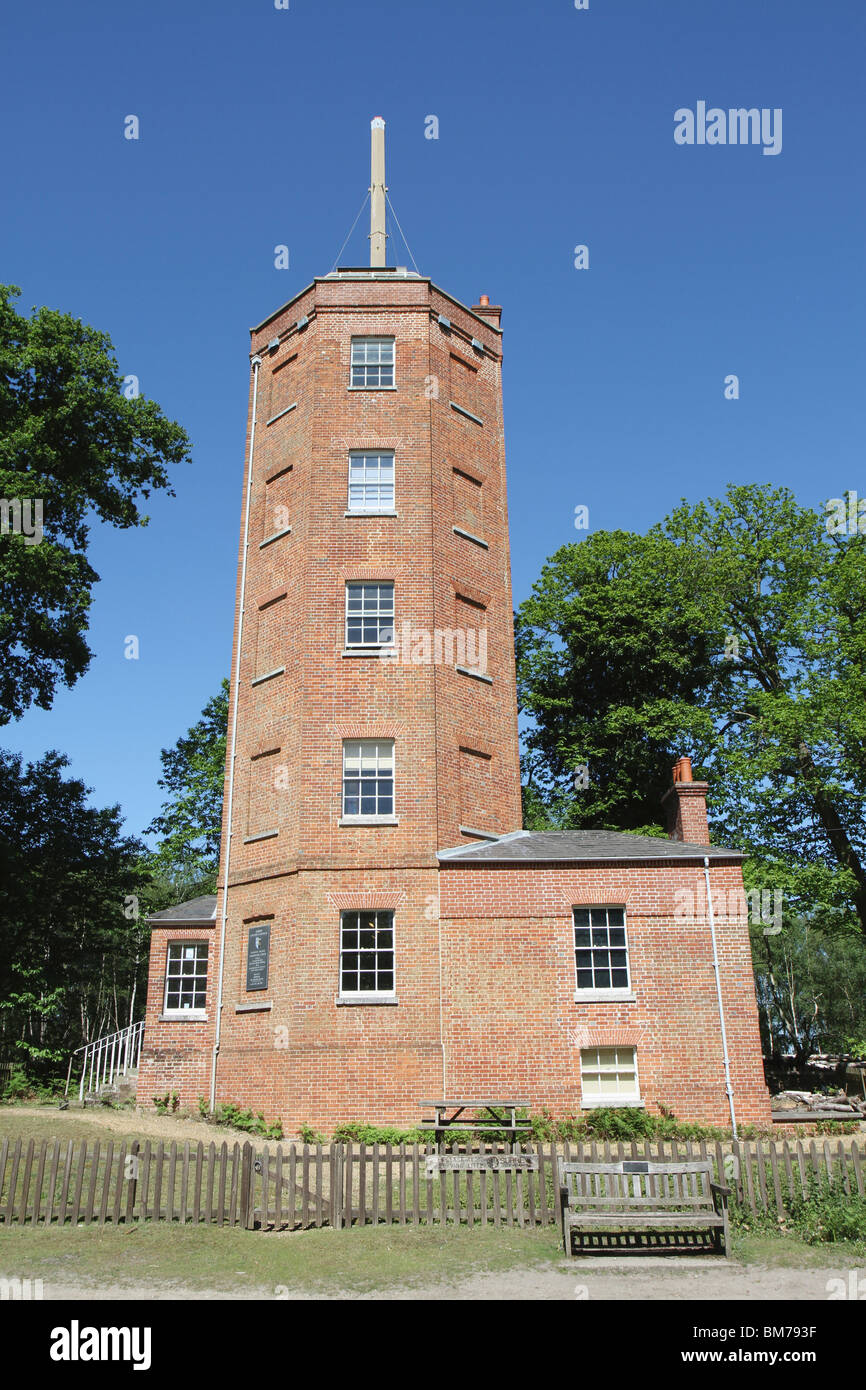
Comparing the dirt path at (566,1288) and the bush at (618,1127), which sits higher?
the bush at (618,1127)

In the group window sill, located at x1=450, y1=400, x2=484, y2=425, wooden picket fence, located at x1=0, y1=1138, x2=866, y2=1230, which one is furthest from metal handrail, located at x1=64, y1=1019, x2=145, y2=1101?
window sill, located at x1=450, y1=400, x2=484, y2=425

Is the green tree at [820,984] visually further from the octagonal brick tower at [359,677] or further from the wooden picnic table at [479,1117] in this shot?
the wooden picnic table at [479,1117]

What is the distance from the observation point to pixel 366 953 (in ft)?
68.6

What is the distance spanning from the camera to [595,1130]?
18.8m

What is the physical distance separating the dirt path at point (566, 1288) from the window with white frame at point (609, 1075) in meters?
9.43

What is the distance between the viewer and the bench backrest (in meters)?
11.2

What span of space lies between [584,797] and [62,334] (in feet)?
75.2

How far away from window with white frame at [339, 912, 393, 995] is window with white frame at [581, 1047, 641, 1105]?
4.27 metres

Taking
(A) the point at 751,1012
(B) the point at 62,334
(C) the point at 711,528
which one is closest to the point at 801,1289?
(A) the point at 751,1012

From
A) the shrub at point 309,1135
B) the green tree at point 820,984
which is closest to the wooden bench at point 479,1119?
the shrub at point 309,1135

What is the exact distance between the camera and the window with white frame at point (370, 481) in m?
24.8

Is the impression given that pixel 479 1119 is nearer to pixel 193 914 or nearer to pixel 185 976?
pixel 185 976

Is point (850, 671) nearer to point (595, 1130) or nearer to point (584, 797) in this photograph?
point (584, 797)

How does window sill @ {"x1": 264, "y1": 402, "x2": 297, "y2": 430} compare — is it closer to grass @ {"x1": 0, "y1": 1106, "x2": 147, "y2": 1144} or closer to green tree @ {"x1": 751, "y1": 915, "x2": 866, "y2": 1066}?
grass @ {"x1": 0, "y1": 1106, "x2": 147, "y2": 1144}
